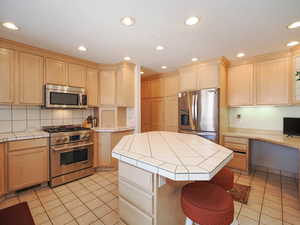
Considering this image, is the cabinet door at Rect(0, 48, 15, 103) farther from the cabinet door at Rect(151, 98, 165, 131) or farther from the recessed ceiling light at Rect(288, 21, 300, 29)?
the recessed ceiling light at Rect(288, 21, 300, 29)

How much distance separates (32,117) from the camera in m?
2.75

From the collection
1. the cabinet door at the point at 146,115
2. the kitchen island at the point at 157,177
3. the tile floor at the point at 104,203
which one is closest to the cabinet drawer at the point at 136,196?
the kitchen island at the point at 157,177

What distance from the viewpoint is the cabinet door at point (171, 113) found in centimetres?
394

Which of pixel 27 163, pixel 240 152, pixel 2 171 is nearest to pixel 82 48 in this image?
pixel 27 163

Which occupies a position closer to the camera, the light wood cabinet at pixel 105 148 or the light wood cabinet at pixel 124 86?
the light wood cabinet at pixel 105 148

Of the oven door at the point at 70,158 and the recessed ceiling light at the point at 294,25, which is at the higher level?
the recessed ceiling light at the point at 294,25

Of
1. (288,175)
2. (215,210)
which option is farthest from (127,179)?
(288,175)

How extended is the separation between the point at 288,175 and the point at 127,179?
3414 mm

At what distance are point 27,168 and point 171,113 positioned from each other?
10.7ft

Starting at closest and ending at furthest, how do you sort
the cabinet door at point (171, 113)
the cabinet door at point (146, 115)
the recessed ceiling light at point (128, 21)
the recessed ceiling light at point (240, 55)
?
the recessed ceiling light at point (128, 21) → the recessed ceiling light at point (240, 55) → the cabinet door at point (171, 113) → the cabinet door at point (146, 115)

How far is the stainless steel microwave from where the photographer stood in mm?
2633

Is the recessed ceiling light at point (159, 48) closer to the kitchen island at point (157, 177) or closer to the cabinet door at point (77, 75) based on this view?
the cabinet door at point (77, 75)

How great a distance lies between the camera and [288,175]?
2.85 meters

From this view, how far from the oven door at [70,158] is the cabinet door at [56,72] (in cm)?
128
